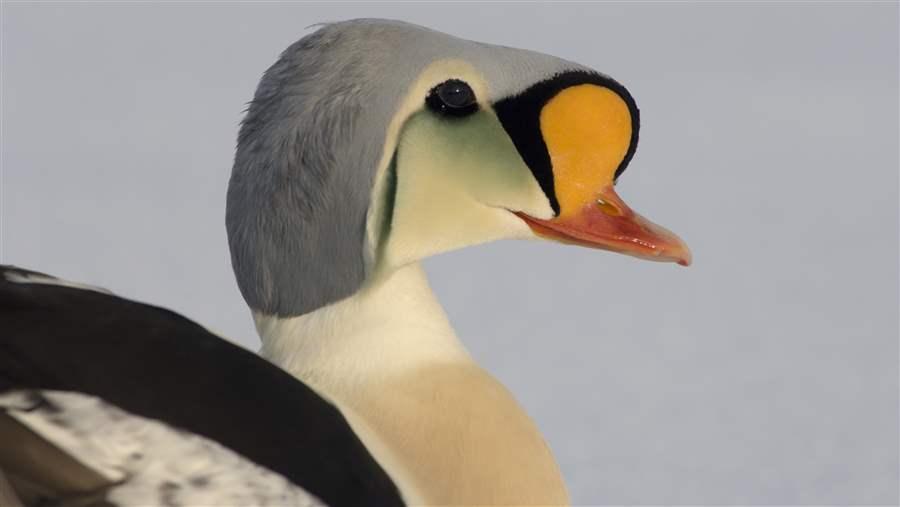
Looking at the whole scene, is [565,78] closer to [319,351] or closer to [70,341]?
[319,351]

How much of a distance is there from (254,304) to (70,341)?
0.31 m

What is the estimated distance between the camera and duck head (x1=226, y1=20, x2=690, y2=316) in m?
2.28

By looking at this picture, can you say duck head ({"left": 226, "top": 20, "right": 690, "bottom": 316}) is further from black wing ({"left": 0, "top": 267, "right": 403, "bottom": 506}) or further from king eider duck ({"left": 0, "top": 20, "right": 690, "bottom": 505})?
black wing ({"left": 0, "top": 267, "right": 403, "bottom": 506})

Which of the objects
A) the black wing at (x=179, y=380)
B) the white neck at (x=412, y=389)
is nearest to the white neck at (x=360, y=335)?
the white neck at (x=412, y=389)

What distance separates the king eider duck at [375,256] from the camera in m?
2.13

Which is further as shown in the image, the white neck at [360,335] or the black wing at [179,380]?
the white neck at [360,335]

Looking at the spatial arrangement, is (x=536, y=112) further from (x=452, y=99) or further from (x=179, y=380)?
(x=179, y=380)

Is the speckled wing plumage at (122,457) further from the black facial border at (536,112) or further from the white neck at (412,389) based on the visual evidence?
the black facial border at (536,112)

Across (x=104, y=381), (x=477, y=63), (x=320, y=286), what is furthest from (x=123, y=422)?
(x=477, y=63)

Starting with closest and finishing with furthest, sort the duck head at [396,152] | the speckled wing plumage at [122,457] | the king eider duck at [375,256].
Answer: the speckled wing plumage at [122,457] < the king eider duck at [375,256] < the duck head at [396,152]

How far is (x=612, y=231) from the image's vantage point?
2.42m

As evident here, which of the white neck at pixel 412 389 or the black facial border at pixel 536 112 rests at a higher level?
the black facial border at pixel 536 112

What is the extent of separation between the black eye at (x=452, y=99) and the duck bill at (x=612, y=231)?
0.43 ft

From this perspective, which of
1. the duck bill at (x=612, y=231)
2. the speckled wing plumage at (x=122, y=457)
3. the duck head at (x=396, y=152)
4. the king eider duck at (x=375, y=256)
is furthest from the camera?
the duck bill at (x=612, y=231)
